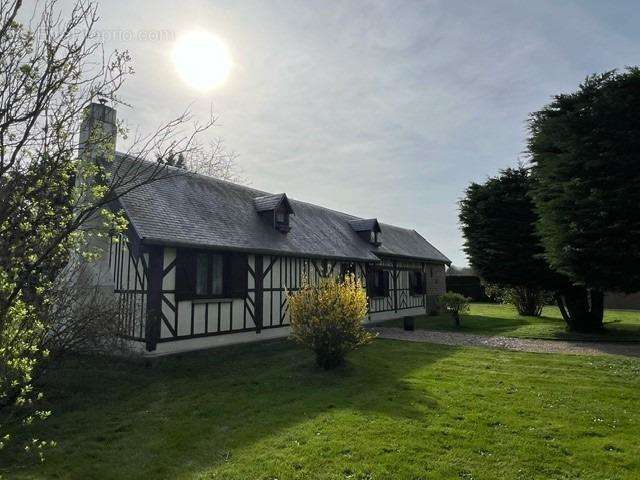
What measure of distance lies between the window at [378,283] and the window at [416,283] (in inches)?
112

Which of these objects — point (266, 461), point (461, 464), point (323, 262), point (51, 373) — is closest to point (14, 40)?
point (266, 461)

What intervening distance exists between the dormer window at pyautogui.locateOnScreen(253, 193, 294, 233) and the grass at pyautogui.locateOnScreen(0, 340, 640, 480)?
6.47 m

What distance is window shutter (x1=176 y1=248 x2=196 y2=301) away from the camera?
10913 millimetres

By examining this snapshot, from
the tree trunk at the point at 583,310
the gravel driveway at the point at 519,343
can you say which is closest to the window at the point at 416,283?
the gravel driveway at the point at 519,343

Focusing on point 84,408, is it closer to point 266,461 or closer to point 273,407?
point 273,407

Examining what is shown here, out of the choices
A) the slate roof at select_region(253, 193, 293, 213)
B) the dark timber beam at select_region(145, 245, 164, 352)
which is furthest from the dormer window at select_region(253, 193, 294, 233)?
the dark timber beam at select_region(145, 245, 164, 352)

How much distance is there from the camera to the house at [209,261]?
10508 mm

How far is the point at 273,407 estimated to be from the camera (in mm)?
7156

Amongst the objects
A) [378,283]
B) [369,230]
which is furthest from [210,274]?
[369,230]

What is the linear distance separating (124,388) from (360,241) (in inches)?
576

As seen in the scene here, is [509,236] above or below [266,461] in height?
above

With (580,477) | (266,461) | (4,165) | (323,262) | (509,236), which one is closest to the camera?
(4,165)

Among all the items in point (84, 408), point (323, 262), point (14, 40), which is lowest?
point (84, 408)

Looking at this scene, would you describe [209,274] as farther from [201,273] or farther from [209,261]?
[209,261]
